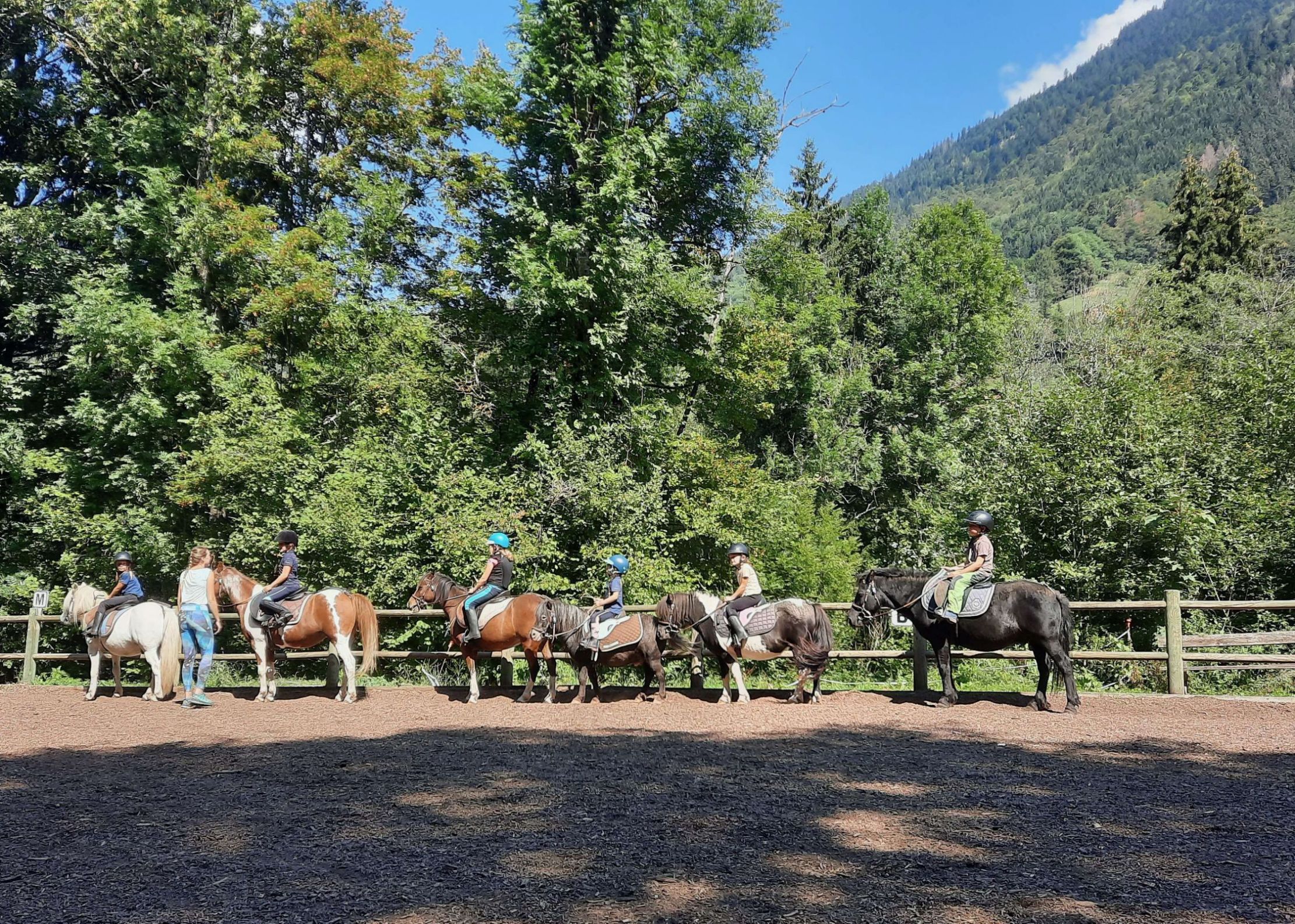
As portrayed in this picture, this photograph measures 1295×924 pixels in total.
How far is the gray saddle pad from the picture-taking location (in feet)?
36.3

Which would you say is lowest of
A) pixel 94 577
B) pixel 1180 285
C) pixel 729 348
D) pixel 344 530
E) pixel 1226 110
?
pixel 94 577

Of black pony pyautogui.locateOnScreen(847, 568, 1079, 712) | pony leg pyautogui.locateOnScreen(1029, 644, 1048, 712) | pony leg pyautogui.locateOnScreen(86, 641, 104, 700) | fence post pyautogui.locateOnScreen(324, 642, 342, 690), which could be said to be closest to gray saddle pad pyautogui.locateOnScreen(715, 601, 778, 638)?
black pony pyautogui.locateOnScreen(847, 568, 1079, 712)

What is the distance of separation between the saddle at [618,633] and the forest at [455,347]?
6070 mm

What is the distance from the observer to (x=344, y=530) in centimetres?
1773

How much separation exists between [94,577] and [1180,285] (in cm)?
4056

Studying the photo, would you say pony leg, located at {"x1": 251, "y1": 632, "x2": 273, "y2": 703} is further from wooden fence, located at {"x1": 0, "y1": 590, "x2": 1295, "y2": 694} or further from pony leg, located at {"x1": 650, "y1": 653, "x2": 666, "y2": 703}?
pony leg, located at {"x1": 650, "y1": 653, "x2": 666, "y2": 703}

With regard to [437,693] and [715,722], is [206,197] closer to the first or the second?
[437,693]

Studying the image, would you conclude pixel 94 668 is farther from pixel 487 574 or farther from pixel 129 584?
pixel 487 574

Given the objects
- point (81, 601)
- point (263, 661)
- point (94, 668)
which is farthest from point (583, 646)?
point (81, 601)

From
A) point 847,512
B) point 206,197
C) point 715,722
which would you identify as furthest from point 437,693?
point 847,512

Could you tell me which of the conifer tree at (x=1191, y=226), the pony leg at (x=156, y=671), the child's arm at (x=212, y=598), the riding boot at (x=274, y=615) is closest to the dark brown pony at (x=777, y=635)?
the riding boot at (x=274, y=615)

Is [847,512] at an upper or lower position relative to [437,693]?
upper

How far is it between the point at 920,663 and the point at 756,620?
252 centimetres

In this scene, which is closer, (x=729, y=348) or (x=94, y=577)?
(x=94, y=577)
